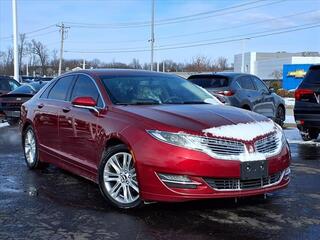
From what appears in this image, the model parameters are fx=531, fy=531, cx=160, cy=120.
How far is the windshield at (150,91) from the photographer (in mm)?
6410

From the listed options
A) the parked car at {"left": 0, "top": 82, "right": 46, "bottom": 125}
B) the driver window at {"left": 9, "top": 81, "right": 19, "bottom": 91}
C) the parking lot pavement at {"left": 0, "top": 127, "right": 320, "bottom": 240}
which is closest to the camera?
the parking lot pavement at {"left": 0, "top": 127, "right": 320, "bottom": 240}

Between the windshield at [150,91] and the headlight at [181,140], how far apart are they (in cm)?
110

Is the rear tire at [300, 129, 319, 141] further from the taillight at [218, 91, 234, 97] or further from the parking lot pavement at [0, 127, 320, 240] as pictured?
the parking lot pavement at [0, 127, 320, 240]

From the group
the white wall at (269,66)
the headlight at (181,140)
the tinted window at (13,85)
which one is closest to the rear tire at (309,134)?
the headlight at (181,140)

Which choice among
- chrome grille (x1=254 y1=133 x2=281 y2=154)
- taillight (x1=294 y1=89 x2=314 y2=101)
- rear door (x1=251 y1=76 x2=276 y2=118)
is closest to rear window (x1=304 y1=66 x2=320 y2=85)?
taillight (x1=294 y1=89 x2=314 y2=101)

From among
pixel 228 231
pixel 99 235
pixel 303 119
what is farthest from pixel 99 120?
pixel 303 119

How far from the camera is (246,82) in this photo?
46.5 feet

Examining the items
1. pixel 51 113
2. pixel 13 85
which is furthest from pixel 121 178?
pixel 13 85

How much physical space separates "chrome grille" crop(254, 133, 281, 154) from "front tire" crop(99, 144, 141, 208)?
1.31 m

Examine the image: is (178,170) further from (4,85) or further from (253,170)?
(4,85)

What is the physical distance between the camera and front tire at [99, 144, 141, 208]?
221 inches

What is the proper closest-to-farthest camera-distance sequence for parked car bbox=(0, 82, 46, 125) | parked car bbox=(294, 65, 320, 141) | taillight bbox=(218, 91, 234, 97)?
parked car bbox=(294, 65, 320, 141), taillight bbox=(218, 91, 234, 97), parked car bbox=(0, 82, 46, 125)

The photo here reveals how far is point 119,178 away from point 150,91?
4.46 feet

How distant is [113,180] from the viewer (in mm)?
5848
